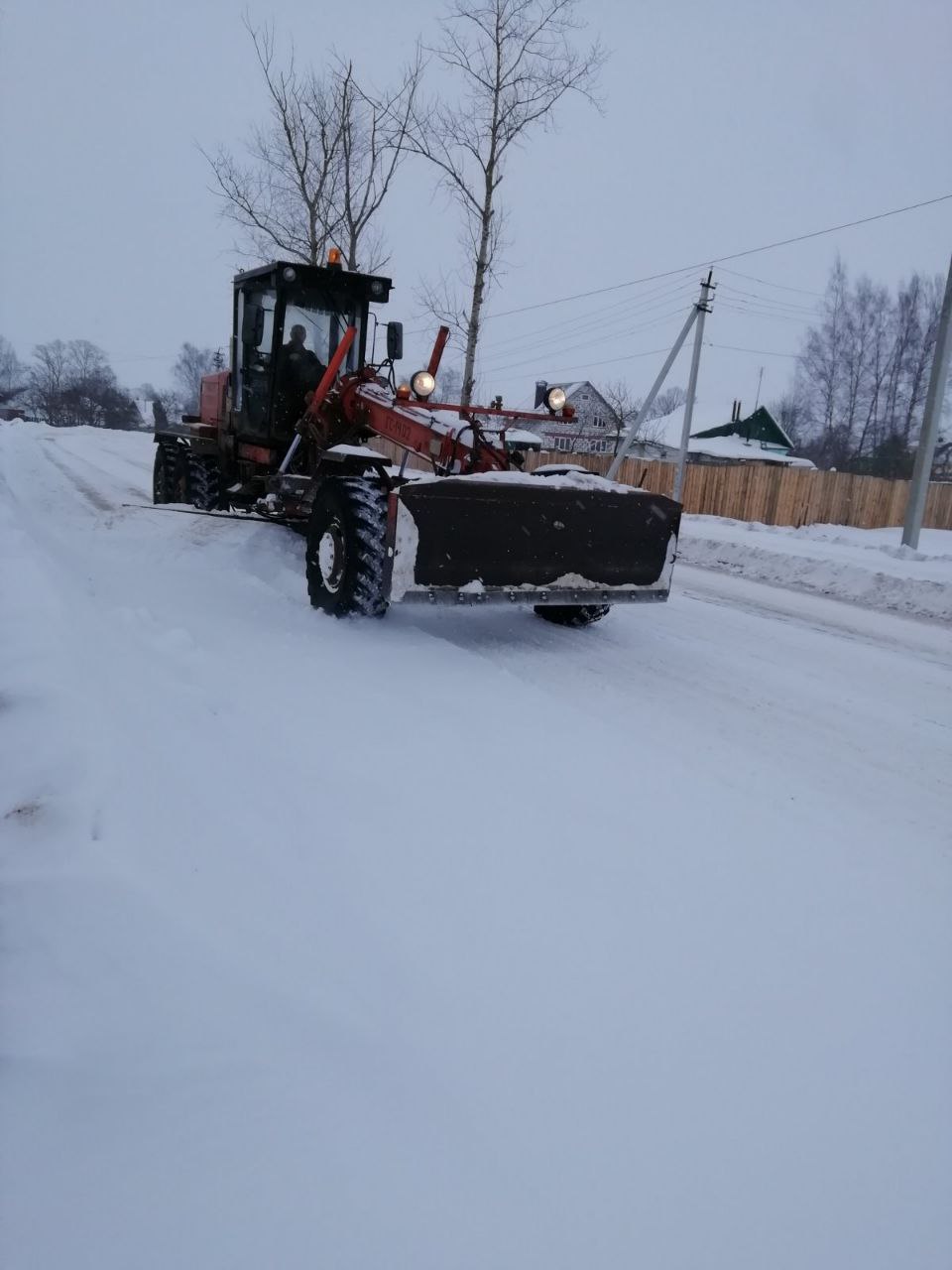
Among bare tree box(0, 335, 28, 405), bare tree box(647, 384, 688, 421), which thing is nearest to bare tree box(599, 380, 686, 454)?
bare tree box(647, 384, 688, 421)

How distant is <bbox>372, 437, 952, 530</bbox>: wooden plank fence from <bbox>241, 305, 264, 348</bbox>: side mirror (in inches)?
478

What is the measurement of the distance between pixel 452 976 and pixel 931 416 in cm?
1423

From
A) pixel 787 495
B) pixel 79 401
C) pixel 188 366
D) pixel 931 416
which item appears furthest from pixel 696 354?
pixel 188 366

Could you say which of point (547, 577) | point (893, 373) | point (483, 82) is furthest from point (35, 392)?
point (547, 577)

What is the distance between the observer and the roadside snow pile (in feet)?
30.5

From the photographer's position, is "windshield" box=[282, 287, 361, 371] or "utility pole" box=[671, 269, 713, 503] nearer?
"windshield" box=[282, 287, 361, 371]

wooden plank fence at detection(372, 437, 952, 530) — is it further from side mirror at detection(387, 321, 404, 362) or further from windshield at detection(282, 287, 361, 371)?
side mirror at detection(387, 321, 404, 362)

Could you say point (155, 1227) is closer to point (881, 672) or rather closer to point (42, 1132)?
point (42, 1132)

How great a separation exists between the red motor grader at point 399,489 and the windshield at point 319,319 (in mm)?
11

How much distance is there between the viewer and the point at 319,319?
7.96 meters

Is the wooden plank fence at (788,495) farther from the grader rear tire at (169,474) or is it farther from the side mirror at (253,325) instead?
the side mirror at (253,325)

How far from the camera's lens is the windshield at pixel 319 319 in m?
7.80

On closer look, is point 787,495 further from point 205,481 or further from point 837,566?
point 205,481

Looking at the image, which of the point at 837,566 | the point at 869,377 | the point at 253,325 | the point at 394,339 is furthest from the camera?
the point at 869,377
